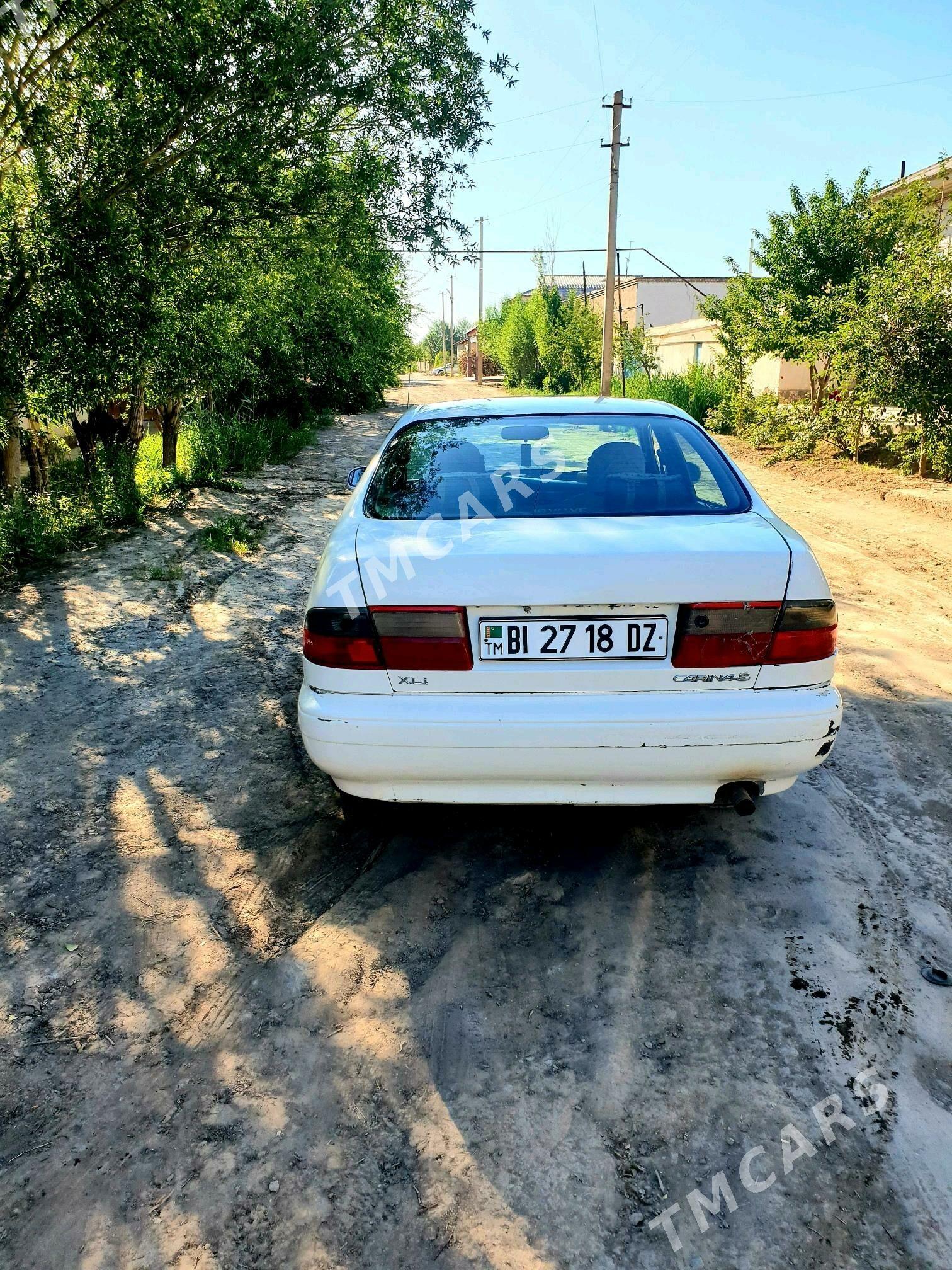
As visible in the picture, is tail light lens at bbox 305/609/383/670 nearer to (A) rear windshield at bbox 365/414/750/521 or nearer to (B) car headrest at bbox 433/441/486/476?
(A) rear windshield at bbox 365/414/750/521

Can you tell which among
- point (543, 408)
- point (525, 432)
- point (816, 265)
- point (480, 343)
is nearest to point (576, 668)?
→ point (525, 432)

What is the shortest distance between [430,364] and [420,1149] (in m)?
146

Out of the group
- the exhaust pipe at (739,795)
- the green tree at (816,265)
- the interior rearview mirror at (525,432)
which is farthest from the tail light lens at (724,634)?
the green tree at (816,265)

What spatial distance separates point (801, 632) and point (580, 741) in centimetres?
72

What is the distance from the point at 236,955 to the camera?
8.24ft

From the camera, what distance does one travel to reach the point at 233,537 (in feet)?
26.7

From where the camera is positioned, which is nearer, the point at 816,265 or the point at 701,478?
the point at 701,478

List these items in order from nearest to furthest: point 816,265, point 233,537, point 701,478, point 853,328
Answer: point 701,478
point 233,537
point 853,328
point 816,265

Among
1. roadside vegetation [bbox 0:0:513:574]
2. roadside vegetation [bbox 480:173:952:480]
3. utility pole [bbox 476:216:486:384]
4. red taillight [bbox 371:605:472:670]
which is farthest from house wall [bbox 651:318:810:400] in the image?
utility pole [bbox 476:216:486:384]

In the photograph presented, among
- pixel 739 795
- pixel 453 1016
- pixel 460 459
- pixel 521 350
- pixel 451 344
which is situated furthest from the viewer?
pixel 451 344

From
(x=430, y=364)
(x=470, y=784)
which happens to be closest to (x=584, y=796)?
(x=470, y=784)

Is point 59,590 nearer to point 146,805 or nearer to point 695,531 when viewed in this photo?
point 146,805

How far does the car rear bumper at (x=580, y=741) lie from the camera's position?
2471 mm

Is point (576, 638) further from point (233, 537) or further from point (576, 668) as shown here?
point (233, 537)
